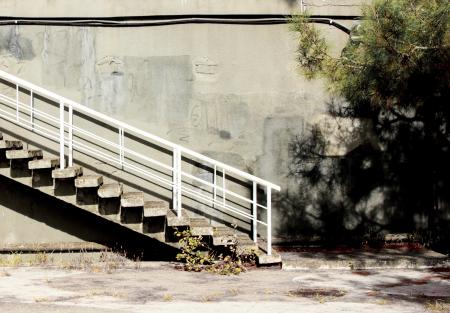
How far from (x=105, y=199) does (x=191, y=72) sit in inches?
103

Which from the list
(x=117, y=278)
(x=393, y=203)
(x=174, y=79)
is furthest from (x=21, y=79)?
(x=393, y=203)

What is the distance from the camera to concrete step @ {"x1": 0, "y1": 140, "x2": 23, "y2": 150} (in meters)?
11.2

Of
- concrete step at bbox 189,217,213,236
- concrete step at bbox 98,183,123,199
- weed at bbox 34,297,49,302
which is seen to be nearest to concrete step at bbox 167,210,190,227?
concrete step at bbox 189,217,213,236

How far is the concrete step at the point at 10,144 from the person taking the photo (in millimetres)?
11169

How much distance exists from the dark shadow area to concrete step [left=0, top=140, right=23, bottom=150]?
0.78 metres

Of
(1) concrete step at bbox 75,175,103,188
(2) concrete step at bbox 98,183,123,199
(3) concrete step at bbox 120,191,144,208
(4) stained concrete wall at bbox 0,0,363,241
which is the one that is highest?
(4) stained concrete wall at bbox 0,0,363,241

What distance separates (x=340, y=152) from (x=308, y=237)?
154 cm

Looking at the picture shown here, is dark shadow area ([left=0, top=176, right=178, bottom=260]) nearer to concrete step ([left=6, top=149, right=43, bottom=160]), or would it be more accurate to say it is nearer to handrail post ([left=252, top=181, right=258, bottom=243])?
concrete step ([left=6, top=149, right=43, bottom=160])

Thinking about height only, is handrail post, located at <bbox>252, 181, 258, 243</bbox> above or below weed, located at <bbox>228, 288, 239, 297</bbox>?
above

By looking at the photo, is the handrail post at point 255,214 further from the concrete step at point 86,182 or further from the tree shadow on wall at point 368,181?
the concrete step at point 86,182

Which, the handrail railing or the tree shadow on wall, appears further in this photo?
the tree shadow on wall

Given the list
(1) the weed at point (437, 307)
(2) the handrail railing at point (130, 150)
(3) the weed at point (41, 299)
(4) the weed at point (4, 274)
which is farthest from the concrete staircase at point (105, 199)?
(1) the weed at point (437, 307)

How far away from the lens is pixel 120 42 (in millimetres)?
12273

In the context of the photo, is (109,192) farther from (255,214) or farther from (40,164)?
(255,214)
